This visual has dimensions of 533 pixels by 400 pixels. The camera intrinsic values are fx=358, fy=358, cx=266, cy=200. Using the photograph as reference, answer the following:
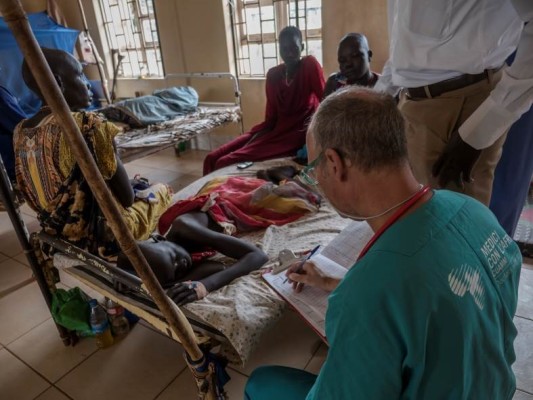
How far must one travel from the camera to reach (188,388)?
1.46m

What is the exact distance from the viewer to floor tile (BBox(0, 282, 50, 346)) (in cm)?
185

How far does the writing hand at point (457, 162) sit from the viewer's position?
1052 millimetres

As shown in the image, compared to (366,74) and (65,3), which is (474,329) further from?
(65,3)

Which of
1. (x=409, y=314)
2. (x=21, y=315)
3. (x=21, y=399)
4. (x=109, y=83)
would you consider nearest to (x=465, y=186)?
(x=409, y=314)

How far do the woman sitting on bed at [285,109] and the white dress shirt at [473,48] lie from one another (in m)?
1.64

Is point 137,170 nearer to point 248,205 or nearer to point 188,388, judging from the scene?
point 248,205

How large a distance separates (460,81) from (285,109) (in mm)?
1946

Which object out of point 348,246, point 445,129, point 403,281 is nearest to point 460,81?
point 445,129

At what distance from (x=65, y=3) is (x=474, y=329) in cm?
648

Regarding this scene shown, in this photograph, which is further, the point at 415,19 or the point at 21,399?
the point at 21,399

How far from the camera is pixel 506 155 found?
145cm

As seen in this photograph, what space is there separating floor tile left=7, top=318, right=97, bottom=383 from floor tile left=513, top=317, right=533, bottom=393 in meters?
1.82

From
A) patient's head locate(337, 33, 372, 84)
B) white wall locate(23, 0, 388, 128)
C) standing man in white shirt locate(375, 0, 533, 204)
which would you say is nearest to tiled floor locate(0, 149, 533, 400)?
standing man in white shirt locate(375, 0, 533, 204)

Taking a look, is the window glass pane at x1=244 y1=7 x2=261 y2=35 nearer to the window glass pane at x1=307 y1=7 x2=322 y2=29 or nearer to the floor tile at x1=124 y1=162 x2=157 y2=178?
the window glass pane at x1=307 y1=7 x2=322 y2=29
